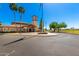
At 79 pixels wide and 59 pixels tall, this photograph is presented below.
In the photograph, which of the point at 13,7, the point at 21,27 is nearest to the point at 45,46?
the point at 21,27

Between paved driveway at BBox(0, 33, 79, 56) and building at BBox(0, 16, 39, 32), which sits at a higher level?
building at BBox(0, 16, 39, 32)

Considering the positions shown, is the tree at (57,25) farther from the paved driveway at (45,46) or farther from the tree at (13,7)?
the tree at (13,7)

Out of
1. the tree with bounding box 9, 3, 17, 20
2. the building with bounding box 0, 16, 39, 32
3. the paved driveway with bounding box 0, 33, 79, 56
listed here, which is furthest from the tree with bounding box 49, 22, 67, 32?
the tree with bounding box 9, 3, 17, 20

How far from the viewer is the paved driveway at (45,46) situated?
4176 mm

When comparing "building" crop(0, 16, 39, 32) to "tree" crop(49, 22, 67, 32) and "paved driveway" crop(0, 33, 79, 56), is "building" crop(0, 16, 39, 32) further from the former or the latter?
"tree" crop(49, 22, 67, 32)

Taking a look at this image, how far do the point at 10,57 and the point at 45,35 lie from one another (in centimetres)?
104

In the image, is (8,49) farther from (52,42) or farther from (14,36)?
(52,42)

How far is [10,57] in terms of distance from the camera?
4098mm

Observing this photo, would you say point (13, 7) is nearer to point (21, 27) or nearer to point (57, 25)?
point (21, 27)

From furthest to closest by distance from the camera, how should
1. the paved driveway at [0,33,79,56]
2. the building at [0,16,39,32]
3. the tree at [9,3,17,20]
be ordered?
1. the building at [0,16,39,32]
2. the tree at [9,3,17,20]
3. the paved driveway at [0,33,79,56]

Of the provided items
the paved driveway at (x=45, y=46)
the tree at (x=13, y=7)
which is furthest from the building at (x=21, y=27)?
the tree at (x=13, y=7)

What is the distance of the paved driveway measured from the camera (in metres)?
4.18

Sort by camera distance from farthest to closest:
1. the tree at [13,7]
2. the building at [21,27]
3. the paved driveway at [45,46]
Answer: the building at [21,27]
the tree at [13,7]
the paved driveway at [45,46]

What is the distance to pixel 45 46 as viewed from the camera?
4.32m
